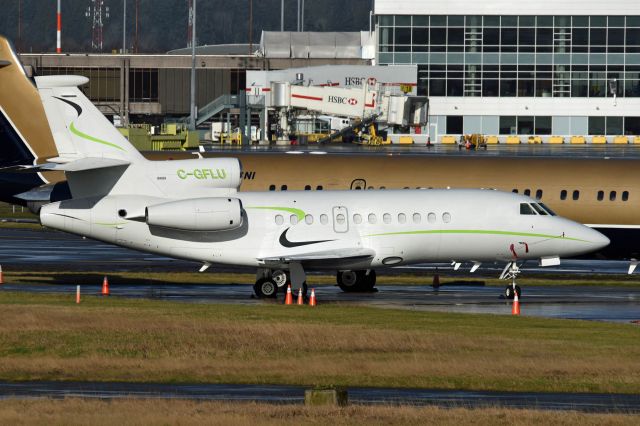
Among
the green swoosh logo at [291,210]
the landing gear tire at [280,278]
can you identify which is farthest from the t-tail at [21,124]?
the landing gear tire at [280,278]

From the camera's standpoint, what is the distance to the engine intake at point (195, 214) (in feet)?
126

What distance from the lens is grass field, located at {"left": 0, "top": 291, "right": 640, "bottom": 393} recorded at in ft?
84.1

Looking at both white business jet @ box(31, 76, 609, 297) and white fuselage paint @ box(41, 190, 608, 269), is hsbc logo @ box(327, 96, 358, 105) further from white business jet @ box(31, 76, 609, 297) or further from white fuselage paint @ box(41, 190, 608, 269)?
white fuselage paint @ box(41, 190, 608, 269)

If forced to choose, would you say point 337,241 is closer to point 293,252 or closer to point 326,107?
point 293,252

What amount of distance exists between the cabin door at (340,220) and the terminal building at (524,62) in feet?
263

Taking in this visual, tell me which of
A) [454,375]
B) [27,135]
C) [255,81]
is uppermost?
[255,81]

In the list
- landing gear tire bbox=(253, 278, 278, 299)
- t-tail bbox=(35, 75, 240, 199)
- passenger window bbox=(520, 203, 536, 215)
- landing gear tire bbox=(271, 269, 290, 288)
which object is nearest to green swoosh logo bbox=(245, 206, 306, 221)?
t-tail bbox=(35, 75, 240, 199)

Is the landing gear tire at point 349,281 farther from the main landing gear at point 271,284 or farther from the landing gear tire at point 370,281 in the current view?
the main landing gear at point 271,284

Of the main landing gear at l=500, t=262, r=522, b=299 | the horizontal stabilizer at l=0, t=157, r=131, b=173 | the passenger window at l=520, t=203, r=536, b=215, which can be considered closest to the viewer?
the horizontal stabilizer at l=0, t=157, r=131, b=173

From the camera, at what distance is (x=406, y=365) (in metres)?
26.7

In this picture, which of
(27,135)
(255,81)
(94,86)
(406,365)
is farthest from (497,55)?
(406,365)

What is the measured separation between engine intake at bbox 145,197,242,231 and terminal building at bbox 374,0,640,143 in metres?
81.5

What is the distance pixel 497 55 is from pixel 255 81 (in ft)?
69.7

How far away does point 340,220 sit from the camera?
39.4 meters
